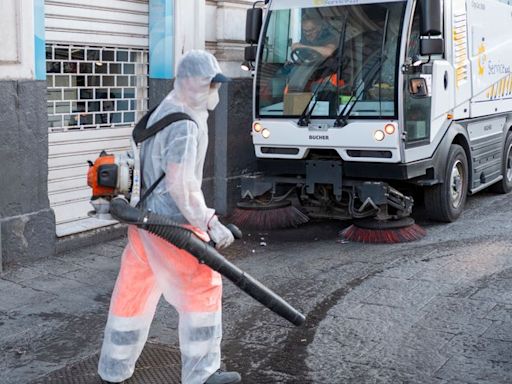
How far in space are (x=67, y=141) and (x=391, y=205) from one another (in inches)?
132

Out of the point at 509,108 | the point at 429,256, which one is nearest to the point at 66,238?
the point at 429,256

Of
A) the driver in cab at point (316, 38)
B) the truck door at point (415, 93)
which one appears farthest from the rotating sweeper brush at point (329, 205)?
the driver in cab at point (316, 38)

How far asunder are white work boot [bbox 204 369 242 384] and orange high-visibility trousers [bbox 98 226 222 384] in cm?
8

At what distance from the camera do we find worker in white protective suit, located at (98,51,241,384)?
4348mm

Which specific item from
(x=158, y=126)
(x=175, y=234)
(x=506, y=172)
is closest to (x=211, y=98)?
(x=158, y=126)

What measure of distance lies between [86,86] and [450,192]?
4172 mm

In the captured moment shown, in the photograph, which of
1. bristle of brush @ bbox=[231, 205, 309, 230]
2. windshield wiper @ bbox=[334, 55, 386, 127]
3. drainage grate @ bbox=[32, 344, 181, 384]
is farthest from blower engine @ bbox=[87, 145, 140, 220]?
bristle of brush @ bbox=[231, 205, 309, 230]

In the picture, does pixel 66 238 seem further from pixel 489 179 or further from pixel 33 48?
pixel 489 179

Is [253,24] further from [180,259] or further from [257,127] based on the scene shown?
[180,259]

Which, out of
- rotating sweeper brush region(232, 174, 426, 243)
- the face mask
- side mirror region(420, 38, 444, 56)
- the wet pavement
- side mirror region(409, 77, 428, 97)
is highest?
side mirror region(420, 38, 444, 56)

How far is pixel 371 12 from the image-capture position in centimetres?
832

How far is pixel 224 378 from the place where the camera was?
15.1 ft

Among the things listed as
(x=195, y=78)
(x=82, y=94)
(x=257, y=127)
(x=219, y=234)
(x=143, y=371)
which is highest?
(x=195, y=78)

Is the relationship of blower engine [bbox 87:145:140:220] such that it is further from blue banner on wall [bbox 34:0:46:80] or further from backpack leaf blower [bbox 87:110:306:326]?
blue banner on wall [bbox 34:0:46:80]
